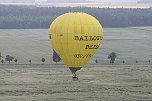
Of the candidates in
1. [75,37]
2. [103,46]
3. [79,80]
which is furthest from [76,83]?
[103,46]

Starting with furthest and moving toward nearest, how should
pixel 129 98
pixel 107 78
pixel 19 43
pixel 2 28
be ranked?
pixel 2 28
pixel 19 43
pixel 107 78
pixel 129 98

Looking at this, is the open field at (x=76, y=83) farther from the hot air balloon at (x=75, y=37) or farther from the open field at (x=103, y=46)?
the open field at (x=103, y=46)

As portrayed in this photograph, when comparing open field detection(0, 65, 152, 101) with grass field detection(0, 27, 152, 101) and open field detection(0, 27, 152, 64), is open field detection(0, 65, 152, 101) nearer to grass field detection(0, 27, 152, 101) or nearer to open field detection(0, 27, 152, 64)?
grass field detection(0, 27, 152, 101)

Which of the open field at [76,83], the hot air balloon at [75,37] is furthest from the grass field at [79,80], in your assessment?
the hot air balloon at [75,37]

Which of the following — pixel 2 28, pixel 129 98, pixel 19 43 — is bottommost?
pixel 129 98

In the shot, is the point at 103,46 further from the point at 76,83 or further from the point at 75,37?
the point at 75,37

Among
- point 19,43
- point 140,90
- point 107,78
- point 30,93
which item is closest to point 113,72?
point 107,78

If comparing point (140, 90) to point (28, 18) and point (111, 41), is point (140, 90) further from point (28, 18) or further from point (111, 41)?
point (28, 18)
